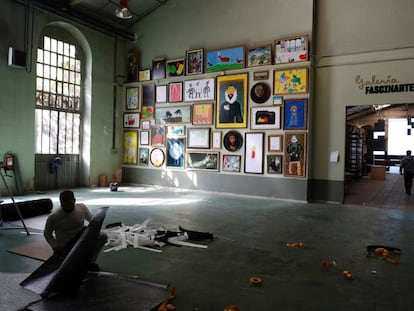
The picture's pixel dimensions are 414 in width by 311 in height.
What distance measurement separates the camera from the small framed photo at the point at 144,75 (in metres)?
11.3

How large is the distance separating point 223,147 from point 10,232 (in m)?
5.91

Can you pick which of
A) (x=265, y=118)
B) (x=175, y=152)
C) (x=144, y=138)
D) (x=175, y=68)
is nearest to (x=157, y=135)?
(x=144, y=138)

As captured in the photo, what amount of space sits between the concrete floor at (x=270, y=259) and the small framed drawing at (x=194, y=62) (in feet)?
14.3

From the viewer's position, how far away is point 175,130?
10.8 metres

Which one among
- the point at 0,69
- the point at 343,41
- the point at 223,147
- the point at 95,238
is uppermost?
the point at 343,41

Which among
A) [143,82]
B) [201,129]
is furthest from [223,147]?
[143,82]

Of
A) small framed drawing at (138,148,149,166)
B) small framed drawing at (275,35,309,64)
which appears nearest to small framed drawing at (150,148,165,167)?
small framed drawing at (138,148,149,166)

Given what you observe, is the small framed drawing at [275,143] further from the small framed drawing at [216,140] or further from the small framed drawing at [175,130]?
the small framed drawing at [175,130]

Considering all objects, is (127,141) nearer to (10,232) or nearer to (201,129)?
(201,129)

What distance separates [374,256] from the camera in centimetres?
454

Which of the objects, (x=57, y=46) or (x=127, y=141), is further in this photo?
(x=127, y=141)

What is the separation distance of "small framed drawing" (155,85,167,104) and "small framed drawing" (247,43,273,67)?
288cm

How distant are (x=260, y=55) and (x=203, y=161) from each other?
334 centimetres

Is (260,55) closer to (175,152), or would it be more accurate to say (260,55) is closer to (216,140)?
(216,140)
